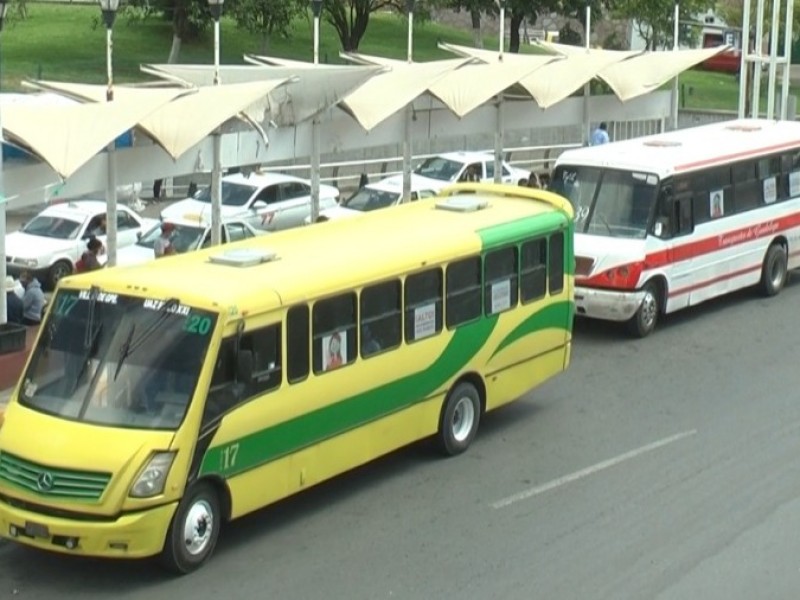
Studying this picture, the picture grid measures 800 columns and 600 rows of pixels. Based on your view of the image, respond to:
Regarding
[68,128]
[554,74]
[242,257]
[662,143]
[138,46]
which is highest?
[138,46]

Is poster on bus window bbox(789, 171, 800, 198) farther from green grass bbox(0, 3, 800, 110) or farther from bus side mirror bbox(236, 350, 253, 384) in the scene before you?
green grass bbox(0, 3, 800, 110)

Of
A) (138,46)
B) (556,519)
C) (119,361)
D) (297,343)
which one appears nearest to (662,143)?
(556,519)

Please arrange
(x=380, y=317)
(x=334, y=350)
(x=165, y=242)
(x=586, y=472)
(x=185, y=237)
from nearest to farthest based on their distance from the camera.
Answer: (x=334, y=350)
(x=380, y=317)
(x=586, y=472)
(x=165, y=242)
(x=185, y=237)

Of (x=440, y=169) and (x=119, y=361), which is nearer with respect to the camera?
(x=119, y=361)

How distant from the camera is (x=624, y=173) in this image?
20562 mm

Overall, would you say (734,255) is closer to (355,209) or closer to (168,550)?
(355,209)

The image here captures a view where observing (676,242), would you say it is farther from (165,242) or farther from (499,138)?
(165,242)

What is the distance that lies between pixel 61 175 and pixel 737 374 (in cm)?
878

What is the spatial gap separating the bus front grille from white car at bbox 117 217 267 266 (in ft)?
40.9

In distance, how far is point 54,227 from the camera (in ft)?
87.8

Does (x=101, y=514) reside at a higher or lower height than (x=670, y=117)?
lower

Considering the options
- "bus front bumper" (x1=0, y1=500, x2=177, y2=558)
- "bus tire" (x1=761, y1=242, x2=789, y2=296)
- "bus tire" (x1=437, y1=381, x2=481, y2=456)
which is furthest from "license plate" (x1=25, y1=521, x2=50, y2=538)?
"bus tire" (x1=761, y1=242, x2=789, y2=296)

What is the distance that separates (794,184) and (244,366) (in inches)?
577

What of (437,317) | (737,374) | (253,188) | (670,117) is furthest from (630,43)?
(437,317)
